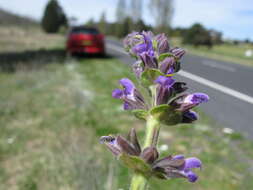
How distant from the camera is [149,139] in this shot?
1062mm

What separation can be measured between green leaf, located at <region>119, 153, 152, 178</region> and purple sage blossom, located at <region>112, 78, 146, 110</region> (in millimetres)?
227

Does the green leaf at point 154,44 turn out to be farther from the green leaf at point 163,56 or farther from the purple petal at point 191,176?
the purple petal at point 191,176

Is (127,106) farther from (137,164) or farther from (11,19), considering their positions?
(11,19)

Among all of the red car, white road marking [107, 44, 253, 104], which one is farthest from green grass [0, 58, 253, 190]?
the red car

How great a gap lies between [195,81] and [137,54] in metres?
10.5

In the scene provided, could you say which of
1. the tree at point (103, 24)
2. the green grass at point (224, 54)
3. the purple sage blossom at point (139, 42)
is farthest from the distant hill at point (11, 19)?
the purple sage blossom at point (139, 42)

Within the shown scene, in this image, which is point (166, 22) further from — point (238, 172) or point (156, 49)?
point (156, 49)

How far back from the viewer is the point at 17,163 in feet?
13.3

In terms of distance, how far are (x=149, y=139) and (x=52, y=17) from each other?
61.0 meters

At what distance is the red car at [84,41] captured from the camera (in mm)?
14258

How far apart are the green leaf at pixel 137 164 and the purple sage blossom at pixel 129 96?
0.23 meters

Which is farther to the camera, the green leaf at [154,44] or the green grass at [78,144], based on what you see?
the green grass at [78,144]

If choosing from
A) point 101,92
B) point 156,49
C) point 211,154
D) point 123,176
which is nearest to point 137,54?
point 156,49

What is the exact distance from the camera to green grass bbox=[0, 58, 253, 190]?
3354 millimetres
